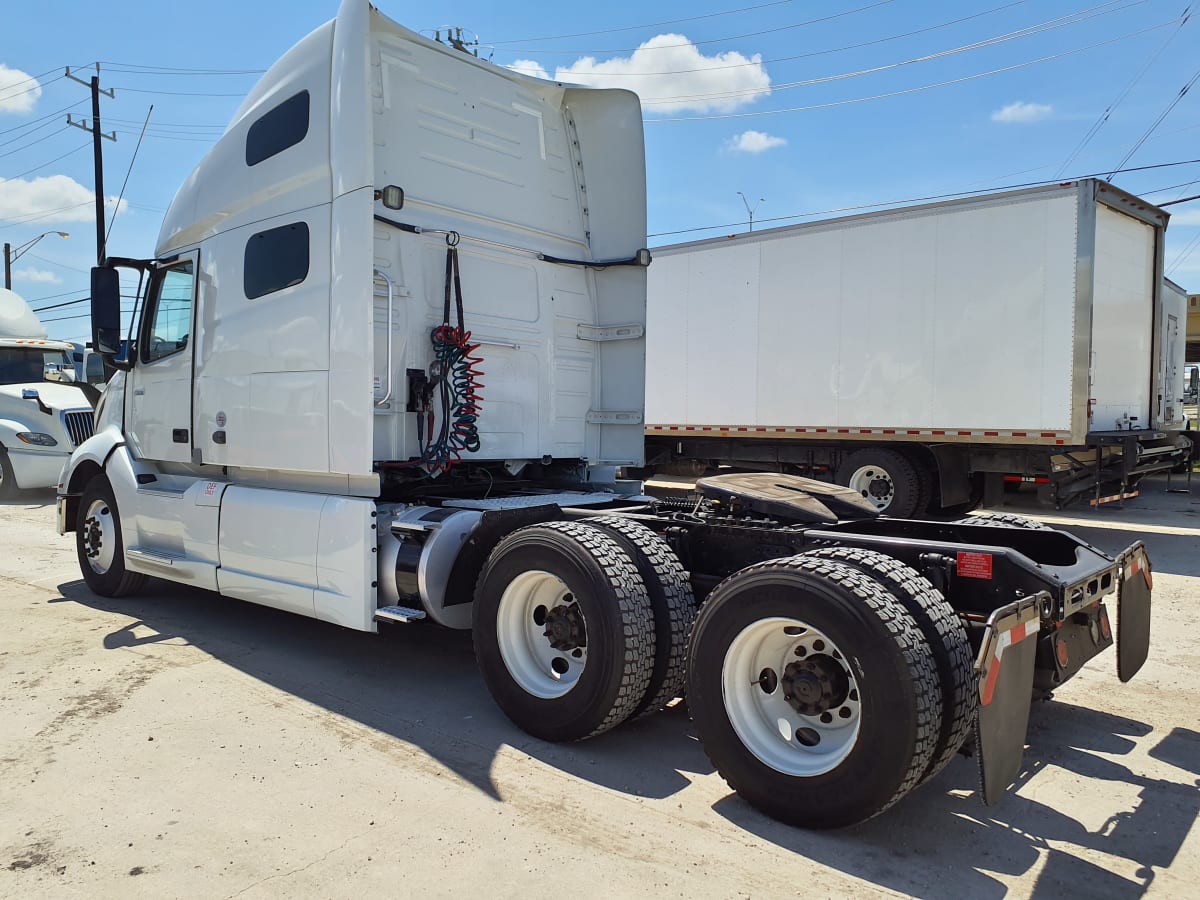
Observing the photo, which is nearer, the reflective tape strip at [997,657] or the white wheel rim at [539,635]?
the reflective tape strip at [997,657]

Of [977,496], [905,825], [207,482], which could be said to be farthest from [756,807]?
[977,496]

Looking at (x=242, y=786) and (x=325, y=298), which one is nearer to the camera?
(x=242, y=786)

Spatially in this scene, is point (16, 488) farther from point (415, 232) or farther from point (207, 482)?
point (415, 232)

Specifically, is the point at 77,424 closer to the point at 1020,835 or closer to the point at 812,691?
the point at 812,691

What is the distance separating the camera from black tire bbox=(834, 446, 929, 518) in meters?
11.2

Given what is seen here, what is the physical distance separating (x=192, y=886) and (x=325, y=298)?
319 cm

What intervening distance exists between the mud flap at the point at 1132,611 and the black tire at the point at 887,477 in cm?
665

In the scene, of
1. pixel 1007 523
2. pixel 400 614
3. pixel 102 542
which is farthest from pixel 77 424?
pixel 1007 523

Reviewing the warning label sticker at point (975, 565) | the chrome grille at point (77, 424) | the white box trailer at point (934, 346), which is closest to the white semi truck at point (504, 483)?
the warning label sticker at point (975, 565)

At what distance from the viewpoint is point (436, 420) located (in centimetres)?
558

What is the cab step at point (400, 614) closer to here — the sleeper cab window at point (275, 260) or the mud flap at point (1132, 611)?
the sleeper cab window at point (275, 260)

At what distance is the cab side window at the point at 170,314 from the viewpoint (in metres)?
6.41

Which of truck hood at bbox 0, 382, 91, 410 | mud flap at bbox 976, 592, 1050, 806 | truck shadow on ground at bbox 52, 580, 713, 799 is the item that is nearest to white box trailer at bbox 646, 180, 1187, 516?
truck shadow on ground at bbox 52, 580, 713, 799

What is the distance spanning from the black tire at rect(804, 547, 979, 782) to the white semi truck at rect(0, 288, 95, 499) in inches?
567
